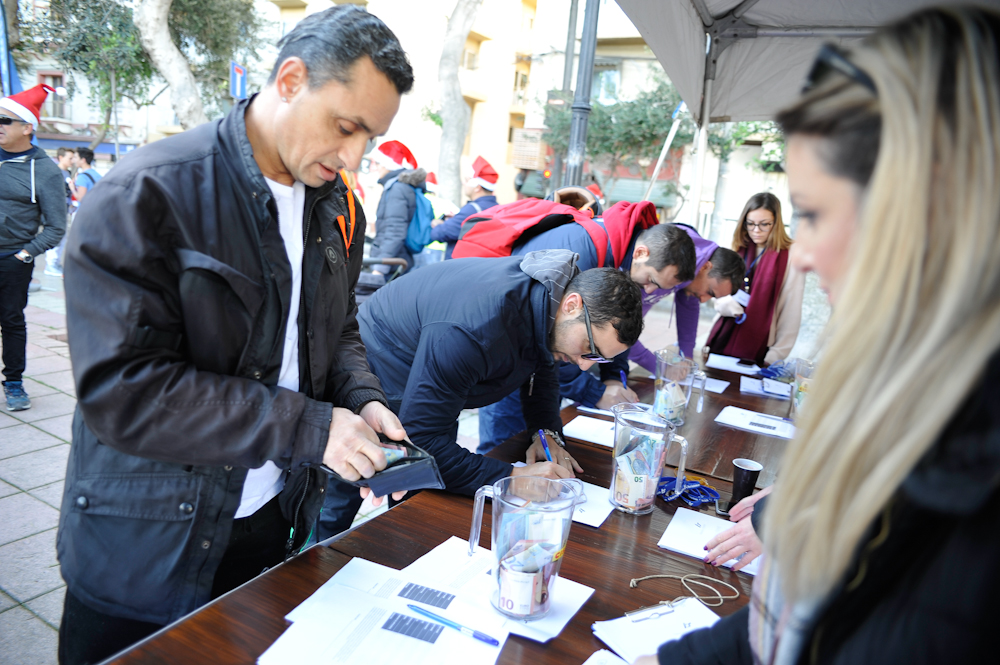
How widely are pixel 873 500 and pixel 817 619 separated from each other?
0.16 m

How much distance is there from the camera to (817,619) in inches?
25.1

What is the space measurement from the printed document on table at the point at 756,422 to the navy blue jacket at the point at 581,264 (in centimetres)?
52

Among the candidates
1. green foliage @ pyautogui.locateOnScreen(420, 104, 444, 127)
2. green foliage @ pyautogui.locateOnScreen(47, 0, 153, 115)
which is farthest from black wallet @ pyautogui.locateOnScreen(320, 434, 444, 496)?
green foliage @ pyautogui.locateOnScreen(420, 104, 444, 127)

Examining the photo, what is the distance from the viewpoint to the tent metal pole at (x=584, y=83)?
4738mm

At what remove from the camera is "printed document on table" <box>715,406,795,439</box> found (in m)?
2.52

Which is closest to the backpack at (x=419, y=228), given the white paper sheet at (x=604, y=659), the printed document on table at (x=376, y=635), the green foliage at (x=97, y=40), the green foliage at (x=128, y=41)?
the printed document on table at (x=376, y=635)

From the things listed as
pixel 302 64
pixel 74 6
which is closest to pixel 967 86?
pixel 302 64

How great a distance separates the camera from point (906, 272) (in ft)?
1.80

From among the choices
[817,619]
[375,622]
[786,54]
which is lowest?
[375,622]

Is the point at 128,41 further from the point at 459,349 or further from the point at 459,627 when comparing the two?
the point at 459,627

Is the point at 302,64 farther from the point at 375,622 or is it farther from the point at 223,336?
the point at 375,622

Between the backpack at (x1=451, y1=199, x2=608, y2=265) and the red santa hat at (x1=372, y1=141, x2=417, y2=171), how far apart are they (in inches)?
110

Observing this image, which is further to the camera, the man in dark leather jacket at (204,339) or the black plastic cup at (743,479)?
the black plastic cup at (743,479)

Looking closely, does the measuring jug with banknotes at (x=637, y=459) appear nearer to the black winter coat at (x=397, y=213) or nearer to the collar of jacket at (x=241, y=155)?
the collar of jacket at (x=241, y=155)
